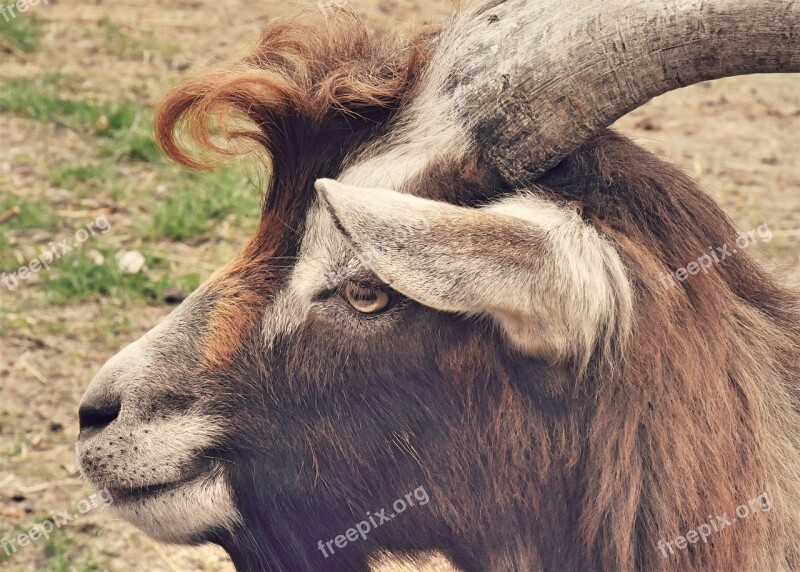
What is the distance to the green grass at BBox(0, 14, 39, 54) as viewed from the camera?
8.42 metres

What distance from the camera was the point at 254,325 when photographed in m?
2.98

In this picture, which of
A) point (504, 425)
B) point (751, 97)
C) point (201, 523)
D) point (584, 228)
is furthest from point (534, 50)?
point (751, 97)

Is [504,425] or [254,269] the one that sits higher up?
[254,269]

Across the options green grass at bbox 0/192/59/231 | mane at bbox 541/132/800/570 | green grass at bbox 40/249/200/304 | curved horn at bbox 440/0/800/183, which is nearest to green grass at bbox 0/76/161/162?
green grass at bbox 0/192/59/231

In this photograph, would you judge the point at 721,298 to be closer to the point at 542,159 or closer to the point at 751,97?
the point at 542,159

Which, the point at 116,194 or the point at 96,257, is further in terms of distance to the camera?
the point at 116,194

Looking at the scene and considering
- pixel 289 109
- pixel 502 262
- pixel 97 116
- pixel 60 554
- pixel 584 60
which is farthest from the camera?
pixel 97 116

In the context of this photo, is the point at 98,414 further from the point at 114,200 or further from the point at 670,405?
the point at 114,200

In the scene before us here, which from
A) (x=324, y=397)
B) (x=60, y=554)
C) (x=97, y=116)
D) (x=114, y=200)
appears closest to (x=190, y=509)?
(x=324, y=397)

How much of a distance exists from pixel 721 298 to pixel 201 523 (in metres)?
1.62

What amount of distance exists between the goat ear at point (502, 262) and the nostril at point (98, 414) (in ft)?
3.42

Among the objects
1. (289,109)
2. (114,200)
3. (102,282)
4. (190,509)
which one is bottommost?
(190,509)

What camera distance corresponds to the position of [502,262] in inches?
97.8

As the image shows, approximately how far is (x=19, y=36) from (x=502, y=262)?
7152 mm
